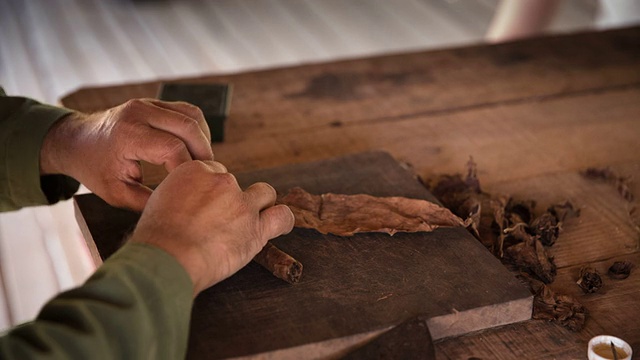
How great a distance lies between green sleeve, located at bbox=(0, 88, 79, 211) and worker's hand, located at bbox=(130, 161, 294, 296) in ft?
1.20

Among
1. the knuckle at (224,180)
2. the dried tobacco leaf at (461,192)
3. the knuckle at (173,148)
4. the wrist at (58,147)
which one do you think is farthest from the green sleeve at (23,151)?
the dried tobacco leaf at (461,192)

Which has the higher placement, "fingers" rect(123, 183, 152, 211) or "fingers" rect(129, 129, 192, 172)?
"fingers" rect(129, 129, 192, 172)

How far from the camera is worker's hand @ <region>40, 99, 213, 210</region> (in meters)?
1.18

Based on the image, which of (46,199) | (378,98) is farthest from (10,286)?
(378,98)

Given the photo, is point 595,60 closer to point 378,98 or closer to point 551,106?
point 551,106

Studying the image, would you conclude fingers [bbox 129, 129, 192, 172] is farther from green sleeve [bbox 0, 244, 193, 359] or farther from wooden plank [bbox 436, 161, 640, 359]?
wooden plank [bbox 436, 161, 640, 359]

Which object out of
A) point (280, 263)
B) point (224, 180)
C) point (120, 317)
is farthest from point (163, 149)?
point (120, 317)

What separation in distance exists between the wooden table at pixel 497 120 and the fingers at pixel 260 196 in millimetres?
337

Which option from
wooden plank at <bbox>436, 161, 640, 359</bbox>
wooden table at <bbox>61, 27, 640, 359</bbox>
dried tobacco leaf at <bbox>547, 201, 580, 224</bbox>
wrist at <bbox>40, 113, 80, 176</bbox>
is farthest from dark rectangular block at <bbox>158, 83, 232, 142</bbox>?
dried tobacco leaf at <bbox>547, 201, 580, 224</bbox>

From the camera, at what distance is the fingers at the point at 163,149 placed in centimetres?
117

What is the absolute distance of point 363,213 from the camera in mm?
1232

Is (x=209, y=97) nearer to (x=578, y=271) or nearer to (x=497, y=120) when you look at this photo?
(x=497, y=120)

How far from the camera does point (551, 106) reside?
1.70 m

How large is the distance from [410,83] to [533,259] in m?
0.73
